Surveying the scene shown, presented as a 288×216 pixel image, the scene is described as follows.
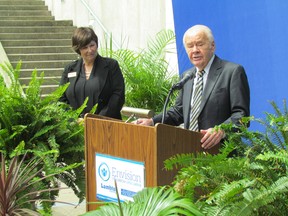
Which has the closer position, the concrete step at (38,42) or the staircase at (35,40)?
the staircase at (35,40)

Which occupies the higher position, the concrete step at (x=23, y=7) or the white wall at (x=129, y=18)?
the concrete step at (x=23, y=7)

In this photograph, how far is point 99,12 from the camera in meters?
12.2

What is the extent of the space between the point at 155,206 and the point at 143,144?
90 centimetres

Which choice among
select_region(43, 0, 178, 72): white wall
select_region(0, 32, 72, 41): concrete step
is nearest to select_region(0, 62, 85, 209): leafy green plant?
select_region(43, 0, 178, 72): white wall

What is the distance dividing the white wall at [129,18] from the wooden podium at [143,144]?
5147 mm

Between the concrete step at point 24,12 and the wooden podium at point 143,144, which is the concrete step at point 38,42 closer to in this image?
the concrete step at point 24,12

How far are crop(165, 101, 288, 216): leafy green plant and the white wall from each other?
586cm

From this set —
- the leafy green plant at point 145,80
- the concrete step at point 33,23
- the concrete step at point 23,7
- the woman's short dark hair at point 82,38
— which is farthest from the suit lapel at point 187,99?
the concrete step at point 23,7

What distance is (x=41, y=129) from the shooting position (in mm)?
3842

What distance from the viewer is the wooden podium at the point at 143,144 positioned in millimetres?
3123

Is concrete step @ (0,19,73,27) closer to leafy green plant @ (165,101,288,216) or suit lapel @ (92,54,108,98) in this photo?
suit lapel @ (92,54,108,98)

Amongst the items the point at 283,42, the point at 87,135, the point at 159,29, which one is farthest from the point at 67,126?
the point at 159,29

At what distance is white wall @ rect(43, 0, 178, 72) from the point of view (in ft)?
30.0

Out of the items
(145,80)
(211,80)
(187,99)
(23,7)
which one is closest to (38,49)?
(23,7)
